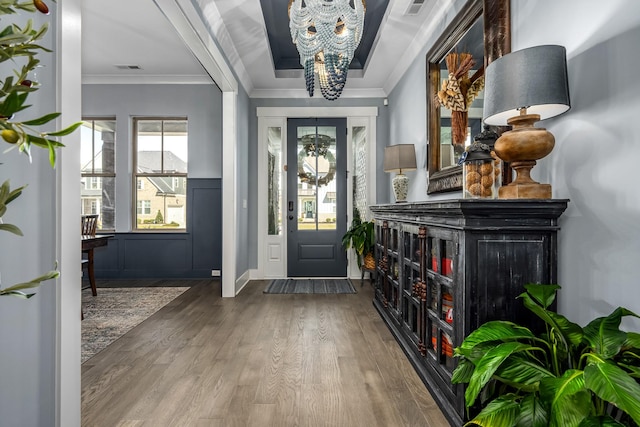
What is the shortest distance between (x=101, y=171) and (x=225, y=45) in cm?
303

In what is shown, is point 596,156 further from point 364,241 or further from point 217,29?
point 364,241

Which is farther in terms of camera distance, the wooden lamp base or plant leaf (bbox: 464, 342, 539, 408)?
the wooden lamp base

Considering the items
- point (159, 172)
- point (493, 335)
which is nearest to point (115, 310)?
point (159, 172)

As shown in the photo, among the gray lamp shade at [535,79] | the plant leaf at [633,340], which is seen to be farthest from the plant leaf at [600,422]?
the gray lamp shade at [535,79]

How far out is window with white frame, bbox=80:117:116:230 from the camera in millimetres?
5344

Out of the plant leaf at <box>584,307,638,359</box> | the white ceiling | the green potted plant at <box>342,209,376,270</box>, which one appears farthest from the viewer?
the green potted plant at <box>342,209,376,270</box>

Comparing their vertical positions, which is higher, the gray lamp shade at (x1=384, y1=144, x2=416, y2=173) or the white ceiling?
the white ceiling

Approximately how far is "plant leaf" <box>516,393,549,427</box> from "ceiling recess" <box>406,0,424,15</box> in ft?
10.1

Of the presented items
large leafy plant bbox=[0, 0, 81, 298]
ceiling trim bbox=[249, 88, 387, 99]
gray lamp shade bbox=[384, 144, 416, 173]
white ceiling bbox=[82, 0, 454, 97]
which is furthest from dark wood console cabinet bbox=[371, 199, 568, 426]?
ceiling trim bbox=[249, 88, 387, 99]

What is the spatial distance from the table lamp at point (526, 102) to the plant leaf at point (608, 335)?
0.65 meters

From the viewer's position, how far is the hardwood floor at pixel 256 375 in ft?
5.84

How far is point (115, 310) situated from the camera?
3.66m

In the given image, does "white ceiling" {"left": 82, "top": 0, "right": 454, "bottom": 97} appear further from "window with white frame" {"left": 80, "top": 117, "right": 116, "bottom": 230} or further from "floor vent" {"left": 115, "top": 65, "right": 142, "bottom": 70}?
"window with white frame" {"left": 80, "top": 117, "right": 116, "bottom": 230}

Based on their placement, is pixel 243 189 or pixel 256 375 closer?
pixel 256 375
